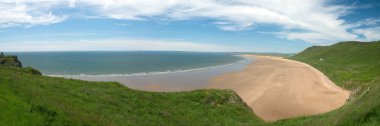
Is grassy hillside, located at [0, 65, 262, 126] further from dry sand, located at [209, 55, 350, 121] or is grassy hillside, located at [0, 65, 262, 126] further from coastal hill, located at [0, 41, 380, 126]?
dry sand, located at [209, 55, 350, 121]

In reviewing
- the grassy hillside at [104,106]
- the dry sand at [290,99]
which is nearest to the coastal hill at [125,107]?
the grassy hillside at [104,106]

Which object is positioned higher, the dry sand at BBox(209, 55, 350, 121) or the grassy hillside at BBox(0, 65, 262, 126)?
the grassy hillside at BBox(0, 65, 262, 126)

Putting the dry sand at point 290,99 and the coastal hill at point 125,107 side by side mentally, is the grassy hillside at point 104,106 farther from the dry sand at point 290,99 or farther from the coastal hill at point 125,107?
the dry sand at point 290,99

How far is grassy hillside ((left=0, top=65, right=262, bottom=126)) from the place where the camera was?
1552cm

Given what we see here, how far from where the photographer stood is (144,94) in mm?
33469

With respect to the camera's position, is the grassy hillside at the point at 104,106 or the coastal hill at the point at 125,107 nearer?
the grassy hillside at the point at 104,106

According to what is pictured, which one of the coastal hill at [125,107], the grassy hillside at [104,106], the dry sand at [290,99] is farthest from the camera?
the dry sand at [290,99]

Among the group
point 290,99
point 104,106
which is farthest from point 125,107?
point 290,99

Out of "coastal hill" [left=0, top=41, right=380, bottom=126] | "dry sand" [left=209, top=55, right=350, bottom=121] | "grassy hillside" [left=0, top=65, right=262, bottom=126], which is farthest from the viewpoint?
"dry sand" [left=209, top=55, right=350, bottom=121]

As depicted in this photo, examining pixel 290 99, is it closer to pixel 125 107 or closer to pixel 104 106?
pixel 125 107

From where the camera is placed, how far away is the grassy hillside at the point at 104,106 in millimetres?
15523

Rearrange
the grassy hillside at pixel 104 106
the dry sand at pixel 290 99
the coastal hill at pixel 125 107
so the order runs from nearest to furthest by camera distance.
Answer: the grassy hillside at pixel 104 106, the coastal hill at pixel 125 107, the dry sand at pixel 290 99

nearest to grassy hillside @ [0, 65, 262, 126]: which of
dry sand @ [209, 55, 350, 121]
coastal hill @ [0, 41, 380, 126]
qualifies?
coastal hill @ [0, 41, 380, 126]

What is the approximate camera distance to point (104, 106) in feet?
81.8
